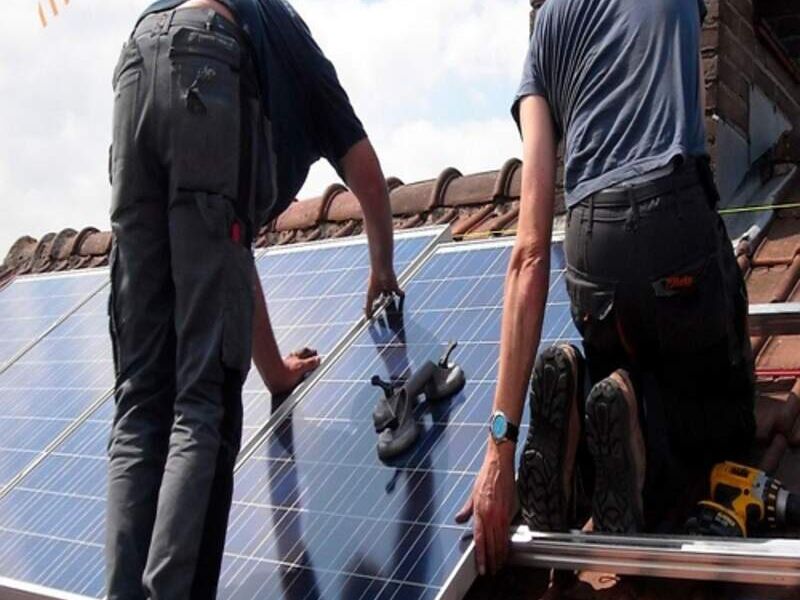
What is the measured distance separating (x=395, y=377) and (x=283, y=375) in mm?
427

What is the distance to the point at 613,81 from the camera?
9.50 ft

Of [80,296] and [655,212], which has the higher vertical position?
[655,212]

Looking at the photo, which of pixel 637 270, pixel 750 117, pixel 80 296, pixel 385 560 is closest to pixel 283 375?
pixel 385 560

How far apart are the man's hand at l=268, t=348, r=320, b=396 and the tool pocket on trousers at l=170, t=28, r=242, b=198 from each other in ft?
3.14

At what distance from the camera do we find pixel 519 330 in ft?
9.12

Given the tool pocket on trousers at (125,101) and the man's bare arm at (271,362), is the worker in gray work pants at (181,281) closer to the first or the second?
the tool pocket on trousers at (125,101)

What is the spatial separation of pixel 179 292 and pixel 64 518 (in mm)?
1046

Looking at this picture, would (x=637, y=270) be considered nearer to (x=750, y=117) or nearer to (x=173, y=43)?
(x=173, y=43)

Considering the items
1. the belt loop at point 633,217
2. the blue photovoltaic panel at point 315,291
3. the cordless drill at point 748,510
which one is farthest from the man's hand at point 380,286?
the cordless drill at point 748,510

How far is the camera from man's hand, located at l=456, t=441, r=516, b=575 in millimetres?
2600

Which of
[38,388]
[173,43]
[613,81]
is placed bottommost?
[38,388]

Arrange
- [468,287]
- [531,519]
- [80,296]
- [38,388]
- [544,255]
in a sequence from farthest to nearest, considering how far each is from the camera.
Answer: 1. [80,296]
2. [38,388]
3. [468,287]
4. [544,255]
5. [531,519]

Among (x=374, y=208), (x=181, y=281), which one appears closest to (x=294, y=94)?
(x=374, y=208)

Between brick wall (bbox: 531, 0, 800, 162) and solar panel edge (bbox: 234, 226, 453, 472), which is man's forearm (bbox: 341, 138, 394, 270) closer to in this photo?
solar panel edge (bbox: 234, 226, 453, 472)
